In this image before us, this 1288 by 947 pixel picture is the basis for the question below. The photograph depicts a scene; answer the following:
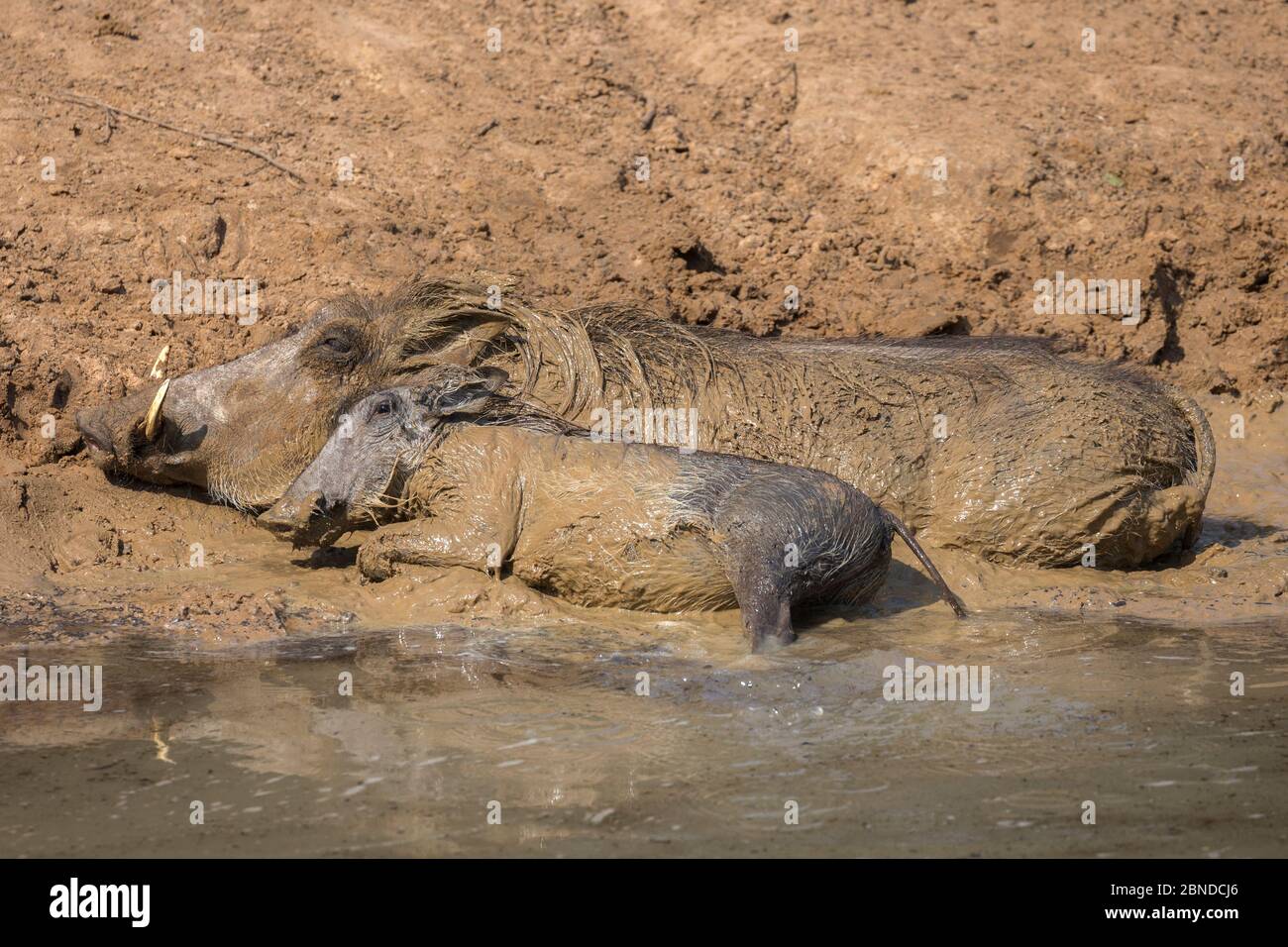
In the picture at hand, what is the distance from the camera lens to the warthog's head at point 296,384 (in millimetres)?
6957

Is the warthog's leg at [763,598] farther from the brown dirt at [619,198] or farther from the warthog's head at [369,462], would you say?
the warthog's head at [369,462]

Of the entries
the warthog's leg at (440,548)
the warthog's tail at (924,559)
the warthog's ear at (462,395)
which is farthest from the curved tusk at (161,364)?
the warthog's tail at (924,559)

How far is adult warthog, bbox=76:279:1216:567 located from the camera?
698 cm

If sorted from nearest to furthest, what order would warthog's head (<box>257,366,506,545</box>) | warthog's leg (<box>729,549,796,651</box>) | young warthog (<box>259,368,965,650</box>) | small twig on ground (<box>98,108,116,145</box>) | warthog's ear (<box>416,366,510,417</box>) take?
warthog's leg (<box>729,549,796,651</box>), young warthog (<box>259,368,965,650</box>), warthog's head (<box>257,366,506,545</box>), warthog's ear (<box>416,366,510,417</box>), small twig on ground (<box>98,108,116,145</box>)

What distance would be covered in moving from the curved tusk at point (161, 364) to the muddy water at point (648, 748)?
1.52 m

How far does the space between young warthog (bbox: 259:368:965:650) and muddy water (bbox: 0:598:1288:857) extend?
24 cm

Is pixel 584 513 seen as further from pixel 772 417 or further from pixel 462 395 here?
pixel 772 417

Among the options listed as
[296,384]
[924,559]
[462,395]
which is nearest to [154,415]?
[296,384]

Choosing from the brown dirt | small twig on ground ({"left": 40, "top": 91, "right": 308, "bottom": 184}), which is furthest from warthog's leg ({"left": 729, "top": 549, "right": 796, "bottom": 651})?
small twig on ground ({"left": 40, "top": 91, "right": 308, "bottom": 184})

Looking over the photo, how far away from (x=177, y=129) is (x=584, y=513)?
164 inches

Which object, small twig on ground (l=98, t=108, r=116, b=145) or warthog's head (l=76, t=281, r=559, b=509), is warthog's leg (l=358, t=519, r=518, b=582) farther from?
small twig on ground (l=98, t=108, r=116, b=145)

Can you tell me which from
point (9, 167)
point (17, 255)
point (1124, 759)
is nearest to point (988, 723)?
point (1124, 759)

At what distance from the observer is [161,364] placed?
7.04 m

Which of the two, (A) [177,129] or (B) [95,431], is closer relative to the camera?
(B) [95,431]
